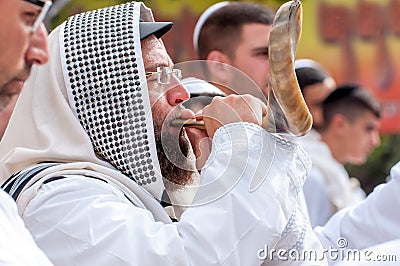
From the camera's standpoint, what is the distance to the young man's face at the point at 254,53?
18.0 feet

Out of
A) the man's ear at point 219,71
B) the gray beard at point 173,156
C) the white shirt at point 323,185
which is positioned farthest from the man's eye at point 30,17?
the white shirt at point 323,185

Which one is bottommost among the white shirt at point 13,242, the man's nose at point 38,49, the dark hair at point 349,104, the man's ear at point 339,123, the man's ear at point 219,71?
the man's ear at point 339,123

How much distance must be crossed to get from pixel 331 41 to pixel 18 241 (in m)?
7.93

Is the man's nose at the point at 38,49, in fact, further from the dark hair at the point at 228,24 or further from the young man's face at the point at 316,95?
the young man's face at the point at 316,95

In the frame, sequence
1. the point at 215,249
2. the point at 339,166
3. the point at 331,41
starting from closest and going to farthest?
1. the point at 215,249
2. the point at 339,166
3. the point at 331,41

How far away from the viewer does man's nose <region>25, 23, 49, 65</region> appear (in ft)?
8.13

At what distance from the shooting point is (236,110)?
138 inches

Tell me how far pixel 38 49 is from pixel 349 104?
21.0 ft

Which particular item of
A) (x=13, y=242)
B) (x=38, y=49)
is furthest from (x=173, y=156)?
(x=13, y=242)

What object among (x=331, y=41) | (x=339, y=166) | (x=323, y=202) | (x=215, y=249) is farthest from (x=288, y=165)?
(x=331, y=41)

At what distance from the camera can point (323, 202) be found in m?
7.30

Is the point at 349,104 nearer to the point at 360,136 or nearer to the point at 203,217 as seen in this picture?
the point at 360,136

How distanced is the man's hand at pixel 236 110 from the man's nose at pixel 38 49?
1.12 metres

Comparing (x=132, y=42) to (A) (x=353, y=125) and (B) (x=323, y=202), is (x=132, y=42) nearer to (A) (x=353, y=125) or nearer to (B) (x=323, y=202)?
(B) (x=323, y=202)
